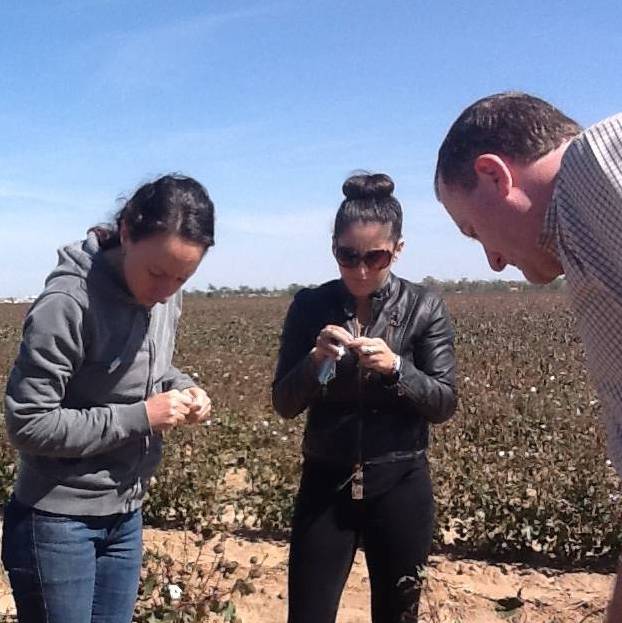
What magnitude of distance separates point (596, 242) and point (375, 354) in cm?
113

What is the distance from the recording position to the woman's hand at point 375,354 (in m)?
2.25

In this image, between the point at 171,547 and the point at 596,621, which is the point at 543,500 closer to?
Answer: the point at 596,621

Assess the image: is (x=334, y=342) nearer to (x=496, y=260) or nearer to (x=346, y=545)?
(x=346, y=545)

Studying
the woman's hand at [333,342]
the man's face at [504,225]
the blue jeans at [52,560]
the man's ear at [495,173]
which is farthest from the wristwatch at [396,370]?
the man's ear at [495,173]

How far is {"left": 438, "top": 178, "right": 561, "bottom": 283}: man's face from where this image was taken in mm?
1307

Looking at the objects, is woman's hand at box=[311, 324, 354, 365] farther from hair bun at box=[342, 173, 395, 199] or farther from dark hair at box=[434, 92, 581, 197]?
dark hair at box=[434, 92, 581, 197]

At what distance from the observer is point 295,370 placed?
236 cm

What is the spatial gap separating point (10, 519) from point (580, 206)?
1.40 metres

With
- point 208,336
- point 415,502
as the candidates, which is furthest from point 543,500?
point 208,336

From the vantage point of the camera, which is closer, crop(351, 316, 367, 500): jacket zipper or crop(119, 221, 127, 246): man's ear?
crop(119, 221, 127, 246): man's ear

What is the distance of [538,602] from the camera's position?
145 inches

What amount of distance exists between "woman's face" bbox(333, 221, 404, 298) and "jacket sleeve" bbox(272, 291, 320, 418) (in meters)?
0.18

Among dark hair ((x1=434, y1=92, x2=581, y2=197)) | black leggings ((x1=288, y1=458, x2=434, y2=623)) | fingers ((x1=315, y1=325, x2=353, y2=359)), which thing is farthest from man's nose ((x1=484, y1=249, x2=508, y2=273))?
black leggings ((x1=288, y1=458, x2=434, y2=623))

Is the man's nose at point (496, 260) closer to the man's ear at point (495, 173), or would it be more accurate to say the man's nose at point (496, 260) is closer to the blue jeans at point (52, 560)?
the man's ear at point (495, 173)
